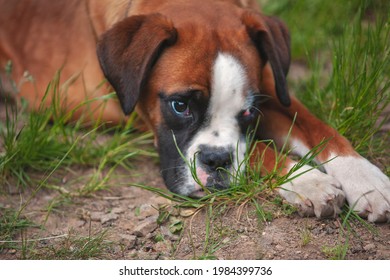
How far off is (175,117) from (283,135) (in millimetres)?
769

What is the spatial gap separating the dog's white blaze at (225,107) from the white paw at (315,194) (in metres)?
0.32

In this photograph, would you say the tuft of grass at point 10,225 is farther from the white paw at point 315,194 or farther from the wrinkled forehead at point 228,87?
the white paw at point 315,194

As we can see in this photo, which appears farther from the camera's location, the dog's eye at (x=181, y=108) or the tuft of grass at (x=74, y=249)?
the dog's eye at (x=181, y=108)

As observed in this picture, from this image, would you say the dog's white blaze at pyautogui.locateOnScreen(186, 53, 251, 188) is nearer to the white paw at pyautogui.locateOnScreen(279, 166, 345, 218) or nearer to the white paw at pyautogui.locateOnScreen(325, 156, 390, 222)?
the white paw at pyautogui.locateOnScreen(279, 166, 345, 218)

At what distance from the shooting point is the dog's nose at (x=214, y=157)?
11.5ft

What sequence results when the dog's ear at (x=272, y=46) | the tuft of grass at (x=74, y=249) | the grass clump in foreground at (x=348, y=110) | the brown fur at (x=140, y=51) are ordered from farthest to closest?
the dog's ear at (x=272, y=46) → the brown fur at (x=140, y=51) → the grass clump in foreground at (x=348, y=110) → the tuft of grass at (x=74, y=249)

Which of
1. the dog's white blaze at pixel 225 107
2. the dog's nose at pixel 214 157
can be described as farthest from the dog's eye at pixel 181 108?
the dog's nose at pixel 214 157

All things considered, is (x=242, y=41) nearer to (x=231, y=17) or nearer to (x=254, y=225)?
(x=231, y=17)

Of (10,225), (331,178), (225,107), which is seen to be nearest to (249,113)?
(225,107)

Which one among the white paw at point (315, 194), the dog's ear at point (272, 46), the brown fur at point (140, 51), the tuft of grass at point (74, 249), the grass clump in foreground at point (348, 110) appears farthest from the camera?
the dog's ear at point (272, 46)

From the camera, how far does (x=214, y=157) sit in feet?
11.4

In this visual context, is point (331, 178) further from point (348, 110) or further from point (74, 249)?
point (74, 249)

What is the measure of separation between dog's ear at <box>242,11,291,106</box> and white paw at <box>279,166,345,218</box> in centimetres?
59
